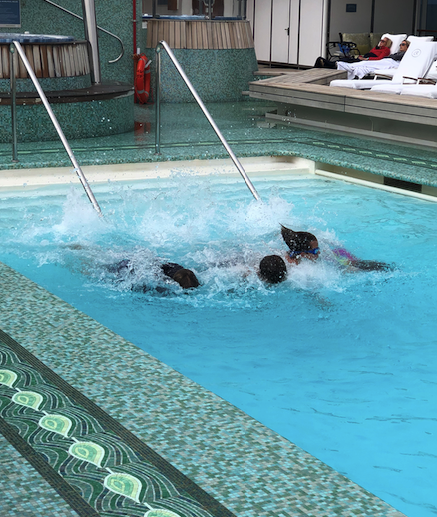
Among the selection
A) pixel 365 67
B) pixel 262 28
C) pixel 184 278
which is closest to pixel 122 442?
pixel 184 278

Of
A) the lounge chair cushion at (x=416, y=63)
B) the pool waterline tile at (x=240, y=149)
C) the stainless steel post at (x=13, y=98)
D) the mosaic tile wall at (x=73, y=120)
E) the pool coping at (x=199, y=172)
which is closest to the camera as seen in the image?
the stainless steel post at (x=13, y=98)

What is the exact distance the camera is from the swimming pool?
2.84 m

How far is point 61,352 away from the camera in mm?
2600

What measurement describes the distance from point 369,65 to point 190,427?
1080cm

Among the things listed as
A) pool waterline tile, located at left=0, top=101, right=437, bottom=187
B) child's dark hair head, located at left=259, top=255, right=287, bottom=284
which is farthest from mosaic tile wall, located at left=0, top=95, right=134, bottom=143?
child's dark hair head, located at left=259, top=255, right=287, bottom=284

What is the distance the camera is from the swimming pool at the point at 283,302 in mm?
2840

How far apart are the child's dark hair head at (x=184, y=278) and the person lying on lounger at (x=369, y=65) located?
315 inches

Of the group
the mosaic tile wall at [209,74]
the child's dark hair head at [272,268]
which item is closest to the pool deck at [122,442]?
the child's dark hair head at [272,268]

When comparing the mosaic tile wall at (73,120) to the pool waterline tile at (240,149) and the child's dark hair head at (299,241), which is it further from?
the child's dark hair head at (299,241)

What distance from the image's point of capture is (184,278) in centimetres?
420

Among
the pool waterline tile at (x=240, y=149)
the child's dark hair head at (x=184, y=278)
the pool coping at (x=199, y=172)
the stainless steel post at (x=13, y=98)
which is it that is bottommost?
the child's dark hair head at (x=184, y=278)

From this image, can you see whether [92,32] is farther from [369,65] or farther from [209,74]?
[369,65]

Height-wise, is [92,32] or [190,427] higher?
[92,32]

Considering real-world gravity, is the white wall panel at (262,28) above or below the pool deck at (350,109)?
above
